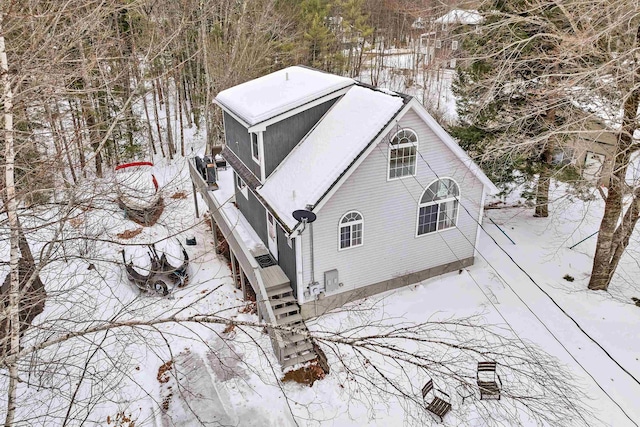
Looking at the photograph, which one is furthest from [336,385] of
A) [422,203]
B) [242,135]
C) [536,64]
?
[536,64]

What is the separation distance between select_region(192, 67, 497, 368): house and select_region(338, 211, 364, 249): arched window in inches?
1.2

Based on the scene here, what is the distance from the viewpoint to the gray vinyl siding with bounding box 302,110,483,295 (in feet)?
40.3

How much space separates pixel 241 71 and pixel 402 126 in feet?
51.8

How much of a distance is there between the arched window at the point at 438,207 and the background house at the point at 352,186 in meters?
0.03

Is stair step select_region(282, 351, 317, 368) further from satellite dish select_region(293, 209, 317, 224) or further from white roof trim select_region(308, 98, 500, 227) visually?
satellite dish select_region(293, 209, 317, 224)

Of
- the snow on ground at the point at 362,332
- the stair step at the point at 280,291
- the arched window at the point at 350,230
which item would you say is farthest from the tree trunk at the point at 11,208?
the arched window at the point at 350,230

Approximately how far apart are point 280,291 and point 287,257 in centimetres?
111

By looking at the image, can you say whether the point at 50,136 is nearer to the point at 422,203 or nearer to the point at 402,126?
the point at 402,126

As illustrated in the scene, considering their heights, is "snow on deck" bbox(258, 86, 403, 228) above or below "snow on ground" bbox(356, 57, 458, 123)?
above

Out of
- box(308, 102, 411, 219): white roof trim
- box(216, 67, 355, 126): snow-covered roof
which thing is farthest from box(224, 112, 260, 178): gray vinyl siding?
box(308, 102, 411, 219): white roof trim

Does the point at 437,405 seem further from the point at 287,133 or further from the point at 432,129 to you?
the point at 287,133

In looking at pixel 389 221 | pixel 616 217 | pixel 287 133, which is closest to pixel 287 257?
pixel 389 221

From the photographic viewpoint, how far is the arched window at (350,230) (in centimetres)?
1255

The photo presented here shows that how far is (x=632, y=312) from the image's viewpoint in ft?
40.9
